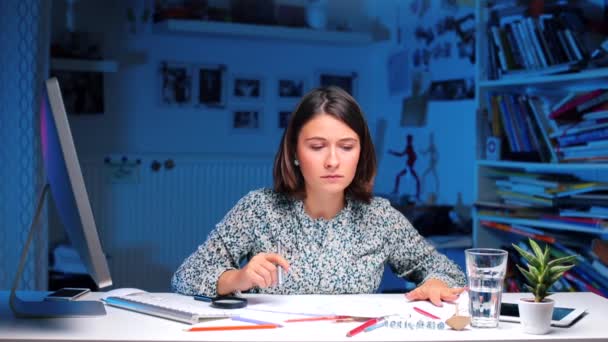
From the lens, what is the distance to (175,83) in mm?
4652

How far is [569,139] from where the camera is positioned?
→ 2.88 metres

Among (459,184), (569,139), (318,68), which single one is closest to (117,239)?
(318,68)

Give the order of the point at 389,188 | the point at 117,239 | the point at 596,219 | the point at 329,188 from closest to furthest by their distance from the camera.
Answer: the point at 329,188 < the point at 596,219 < the point at 117,239 < the point at 389,188

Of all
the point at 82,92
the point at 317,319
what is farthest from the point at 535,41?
the point at 82,92

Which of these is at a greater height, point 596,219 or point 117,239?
point 596,219

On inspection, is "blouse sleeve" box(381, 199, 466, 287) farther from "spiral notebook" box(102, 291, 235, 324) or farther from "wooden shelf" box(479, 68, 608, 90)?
"wooden shelf" box(479, 68, 608, 90)

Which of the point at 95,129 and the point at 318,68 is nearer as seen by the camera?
the point at 95,129

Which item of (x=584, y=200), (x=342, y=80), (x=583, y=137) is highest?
(x=342, y=80)

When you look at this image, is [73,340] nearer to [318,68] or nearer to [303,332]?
[303,332]

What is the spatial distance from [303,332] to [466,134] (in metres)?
2.94

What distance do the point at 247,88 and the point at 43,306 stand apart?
3.41 metres

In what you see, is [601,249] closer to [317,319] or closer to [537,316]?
[537,316]

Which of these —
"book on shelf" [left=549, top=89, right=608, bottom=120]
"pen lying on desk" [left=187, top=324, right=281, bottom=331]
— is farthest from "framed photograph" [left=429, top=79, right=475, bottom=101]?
"pen lying on desk" [left=187, top=324, right=281, bottom=331]

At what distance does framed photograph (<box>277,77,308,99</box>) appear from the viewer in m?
4.85
